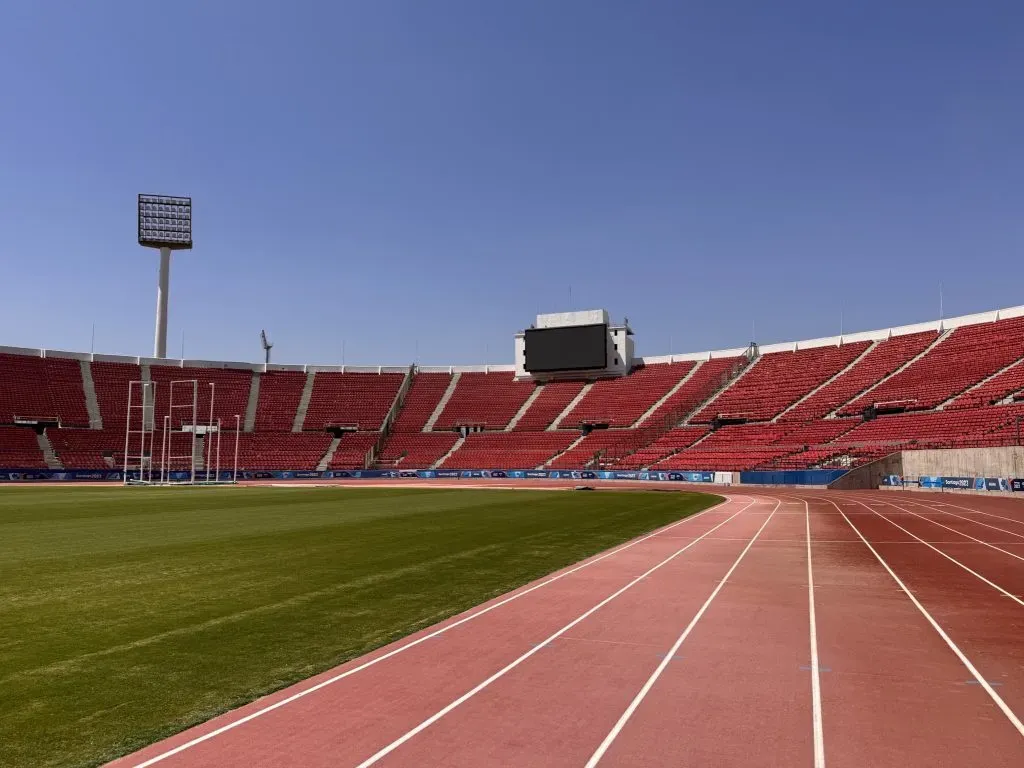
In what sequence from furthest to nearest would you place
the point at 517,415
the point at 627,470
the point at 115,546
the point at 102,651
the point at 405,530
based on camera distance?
the point at 517,415 → the point at 627,470 → the point at 405,530 → the point at 115,546 → the point at 102,651

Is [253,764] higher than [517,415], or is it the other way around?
[517,415]

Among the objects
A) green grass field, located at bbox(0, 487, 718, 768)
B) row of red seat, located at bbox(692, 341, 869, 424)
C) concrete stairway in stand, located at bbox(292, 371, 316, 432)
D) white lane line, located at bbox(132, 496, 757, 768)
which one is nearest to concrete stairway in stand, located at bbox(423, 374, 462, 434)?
concrete stairway in stand, located at bbox(292, 371, 316, 432)

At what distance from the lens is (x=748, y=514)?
26750 millimetres

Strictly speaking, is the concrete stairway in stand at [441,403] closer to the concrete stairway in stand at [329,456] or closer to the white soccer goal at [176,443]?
the concrete stairway in stand at [329,456]

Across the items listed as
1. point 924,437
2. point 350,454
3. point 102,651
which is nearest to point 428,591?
point 102,651

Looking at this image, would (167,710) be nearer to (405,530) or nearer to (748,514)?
(405,530)

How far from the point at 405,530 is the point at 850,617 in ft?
40.7

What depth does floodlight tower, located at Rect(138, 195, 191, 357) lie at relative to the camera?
76.2m

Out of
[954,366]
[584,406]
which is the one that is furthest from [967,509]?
[584,406]

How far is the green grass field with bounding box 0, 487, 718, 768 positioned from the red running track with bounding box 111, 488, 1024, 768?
0.57 meters

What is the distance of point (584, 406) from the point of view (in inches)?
2970

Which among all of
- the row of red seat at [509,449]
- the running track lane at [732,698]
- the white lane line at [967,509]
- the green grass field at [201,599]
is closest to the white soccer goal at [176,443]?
the row of red seat at [509,449]

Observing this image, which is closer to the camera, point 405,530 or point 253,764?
point 253,764

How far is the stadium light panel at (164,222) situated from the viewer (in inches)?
3007
